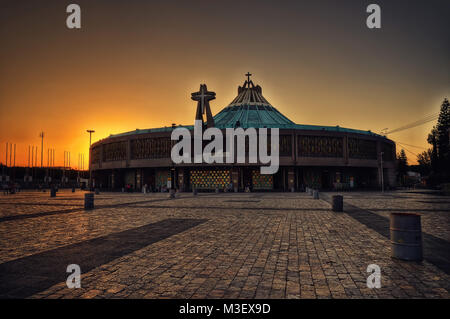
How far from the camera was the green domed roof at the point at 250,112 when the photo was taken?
61.4 metres

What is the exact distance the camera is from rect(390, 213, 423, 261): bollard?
603 cm

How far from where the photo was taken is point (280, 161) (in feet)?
166

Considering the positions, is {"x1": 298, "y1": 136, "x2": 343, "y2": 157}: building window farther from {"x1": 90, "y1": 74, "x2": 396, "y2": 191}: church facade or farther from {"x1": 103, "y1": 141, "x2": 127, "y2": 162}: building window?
{"x1": 103, "y1": 141, "x2": 127, "y2": 162}: building window

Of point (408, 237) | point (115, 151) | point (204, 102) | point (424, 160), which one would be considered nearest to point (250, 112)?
point (204, 102)

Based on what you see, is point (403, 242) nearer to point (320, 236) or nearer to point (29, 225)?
point (320, 236)

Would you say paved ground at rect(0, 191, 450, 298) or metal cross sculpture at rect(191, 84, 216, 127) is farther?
metal cross sculpture at rect(191, 84, 216, 127)

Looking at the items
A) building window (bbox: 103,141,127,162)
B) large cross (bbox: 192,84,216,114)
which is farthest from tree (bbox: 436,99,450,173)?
building window (bbox: 103,141,127,162)

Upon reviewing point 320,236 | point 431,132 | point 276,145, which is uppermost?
point 431,132

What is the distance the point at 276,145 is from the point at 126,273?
155ft

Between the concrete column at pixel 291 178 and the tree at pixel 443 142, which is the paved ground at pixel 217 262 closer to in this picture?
the concrete column at pixel 291 178

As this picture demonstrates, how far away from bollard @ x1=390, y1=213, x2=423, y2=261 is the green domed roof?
51.8 metres

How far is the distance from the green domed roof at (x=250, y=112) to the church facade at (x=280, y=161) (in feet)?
0.95
